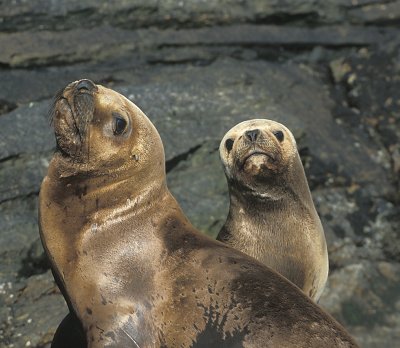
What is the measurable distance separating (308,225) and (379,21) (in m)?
6.88

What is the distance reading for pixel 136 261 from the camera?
19.9 ft

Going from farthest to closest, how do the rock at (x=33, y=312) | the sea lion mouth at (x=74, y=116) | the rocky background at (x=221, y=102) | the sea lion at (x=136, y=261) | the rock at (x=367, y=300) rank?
the rock at (x=367, y=300), the rocky background at (x=221, y=102), the rock at (x=33, y=312), the sea lion mouth at (x=74, y=116), the sea lion at (x=136, y=261)

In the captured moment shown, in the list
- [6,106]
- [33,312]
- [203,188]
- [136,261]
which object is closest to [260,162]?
[136,261]

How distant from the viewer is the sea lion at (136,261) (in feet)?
18.8

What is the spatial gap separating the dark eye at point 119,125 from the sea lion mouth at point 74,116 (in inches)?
6.0

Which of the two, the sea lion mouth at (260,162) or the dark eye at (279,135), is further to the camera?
the dark eye at (279,135)

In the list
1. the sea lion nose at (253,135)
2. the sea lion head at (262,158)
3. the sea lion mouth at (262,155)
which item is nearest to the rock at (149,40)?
the sea lion head at (262,158)

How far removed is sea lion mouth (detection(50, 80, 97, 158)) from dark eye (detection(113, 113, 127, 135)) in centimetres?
15

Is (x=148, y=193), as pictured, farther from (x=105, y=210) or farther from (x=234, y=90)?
(x=234, y=90)

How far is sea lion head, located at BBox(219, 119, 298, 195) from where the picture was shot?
8.25 meters

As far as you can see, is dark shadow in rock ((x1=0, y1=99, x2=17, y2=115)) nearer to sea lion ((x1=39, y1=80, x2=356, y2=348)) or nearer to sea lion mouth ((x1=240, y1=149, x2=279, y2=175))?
sea lion mouth ((x1=240, y1=149, x2=279, y2=175))

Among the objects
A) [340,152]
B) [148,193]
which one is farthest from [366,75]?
[148,193]

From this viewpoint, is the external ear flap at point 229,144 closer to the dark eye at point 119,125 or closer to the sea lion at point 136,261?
the sea lion at point 136,261

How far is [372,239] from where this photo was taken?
12.3 meters
